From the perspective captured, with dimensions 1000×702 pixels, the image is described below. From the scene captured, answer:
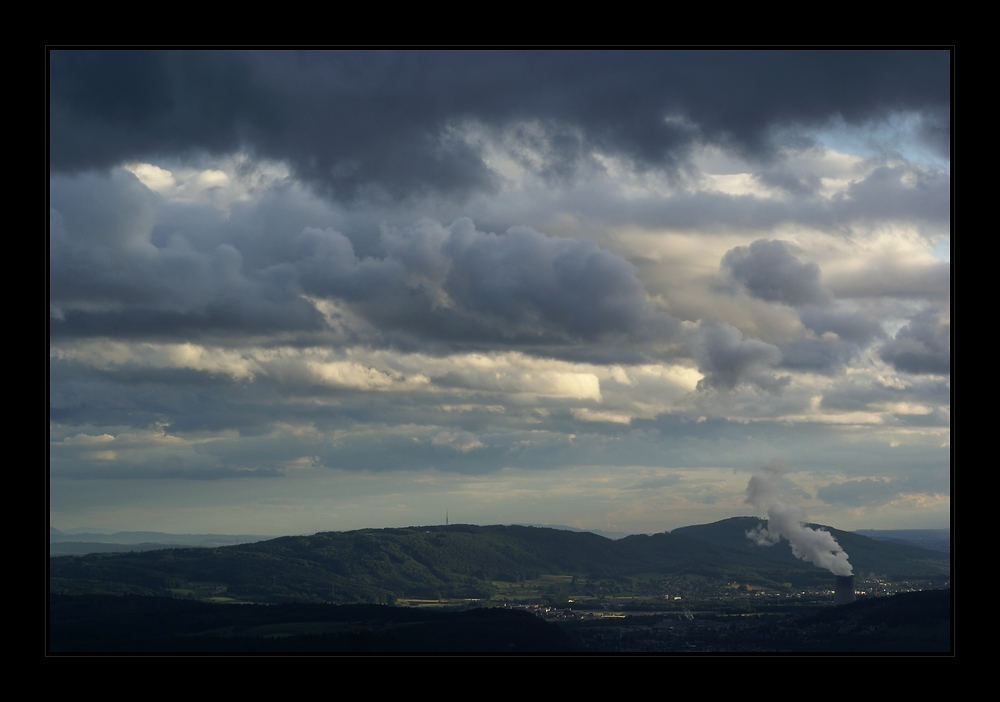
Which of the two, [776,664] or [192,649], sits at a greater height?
[776,664]

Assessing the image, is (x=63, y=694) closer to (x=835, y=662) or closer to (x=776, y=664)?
(x=776, y=664)
